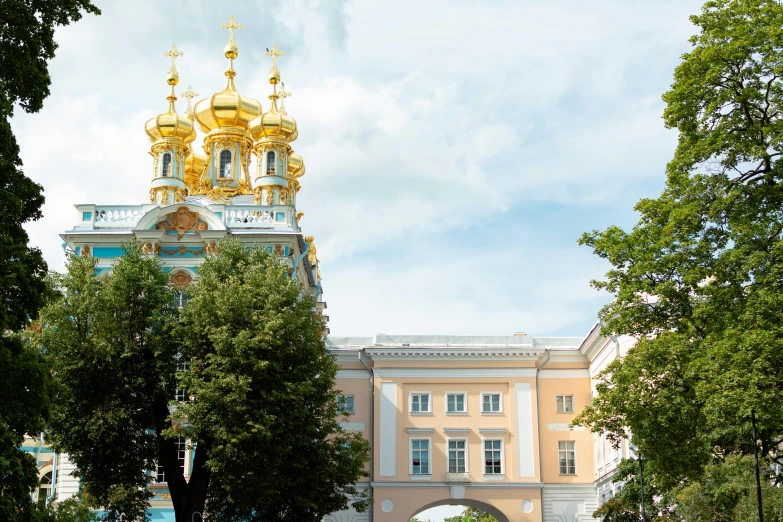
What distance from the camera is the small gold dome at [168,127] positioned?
141 ft

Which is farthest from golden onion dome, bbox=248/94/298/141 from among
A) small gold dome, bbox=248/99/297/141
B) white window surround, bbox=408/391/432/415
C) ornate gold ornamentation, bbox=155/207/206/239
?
white window surround, bbox=408/391/432/415

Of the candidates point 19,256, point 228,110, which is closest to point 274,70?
point 228,110

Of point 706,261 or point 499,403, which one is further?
point 499,403

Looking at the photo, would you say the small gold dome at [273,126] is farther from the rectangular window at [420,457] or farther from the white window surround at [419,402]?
the rectangular window at [420,457]

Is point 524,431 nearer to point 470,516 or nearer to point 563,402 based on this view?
point 563,402

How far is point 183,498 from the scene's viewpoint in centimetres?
2734

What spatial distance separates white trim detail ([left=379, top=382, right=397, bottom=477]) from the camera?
4397 cm

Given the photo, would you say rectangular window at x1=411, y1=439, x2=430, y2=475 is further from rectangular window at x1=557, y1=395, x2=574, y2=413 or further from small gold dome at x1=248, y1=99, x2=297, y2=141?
small gold dome at x1=248, y1=99, x2=297, y2=141

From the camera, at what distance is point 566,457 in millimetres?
44719

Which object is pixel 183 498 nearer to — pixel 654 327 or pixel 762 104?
pixel 654 327

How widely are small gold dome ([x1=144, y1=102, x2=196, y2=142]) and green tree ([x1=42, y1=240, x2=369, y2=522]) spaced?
15391 millimetres

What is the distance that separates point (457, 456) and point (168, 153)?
17331 millimetres

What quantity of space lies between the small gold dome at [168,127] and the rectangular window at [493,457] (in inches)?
707

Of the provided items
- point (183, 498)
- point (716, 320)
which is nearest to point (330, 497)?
point (183, 498)
